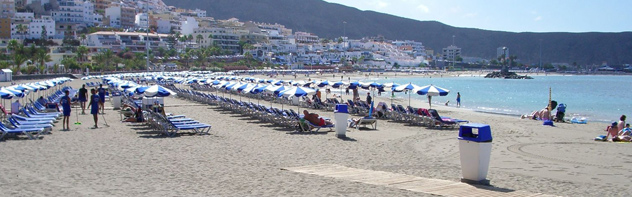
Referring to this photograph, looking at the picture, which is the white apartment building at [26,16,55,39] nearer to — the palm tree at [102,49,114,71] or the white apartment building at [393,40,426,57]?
the palm tree at [102,49,114,71]

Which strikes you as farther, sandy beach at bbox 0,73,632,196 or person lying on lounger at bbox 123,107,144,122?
person lying on lounger at bbox 123,107,144,122

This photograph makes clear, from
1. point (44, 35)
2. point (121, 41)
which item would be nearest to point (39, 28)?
point (44, 35)

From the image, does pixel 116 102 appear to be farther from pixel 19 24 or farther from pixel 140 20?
pixel 140 20

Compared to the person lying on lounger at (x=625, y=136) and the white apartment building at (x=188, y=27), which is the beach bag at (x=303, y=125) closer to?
the person lying on lounger at (x=625, y=136)

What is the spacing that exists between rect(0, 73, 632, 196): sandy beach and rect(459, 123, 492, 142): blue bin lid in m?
0.73

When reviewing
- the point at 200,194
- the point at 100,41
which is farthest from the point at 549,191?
the point at 100,41

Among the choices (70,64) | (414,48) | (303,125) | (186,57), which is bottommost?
(303,125)

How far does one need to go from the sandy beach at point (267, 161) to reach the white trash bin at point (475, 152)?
460 mm

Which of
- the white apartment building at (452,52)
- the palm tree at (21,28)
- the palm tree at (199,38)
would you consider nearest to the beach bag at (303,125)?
the palm tree at (21,28)

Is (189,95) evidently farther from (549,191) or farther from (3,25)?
(3,25)

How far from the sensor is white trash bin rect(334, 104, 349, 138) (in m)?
12.2

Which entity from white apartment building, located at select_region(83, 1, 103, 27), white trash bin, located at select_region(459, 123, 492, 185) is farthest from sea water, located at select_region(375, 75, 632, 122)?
white apartment building, located at select_region(83, 1, 103, 27)

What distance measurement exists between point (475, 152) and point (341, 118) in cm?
551

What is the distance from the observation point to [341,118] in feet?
40.4
